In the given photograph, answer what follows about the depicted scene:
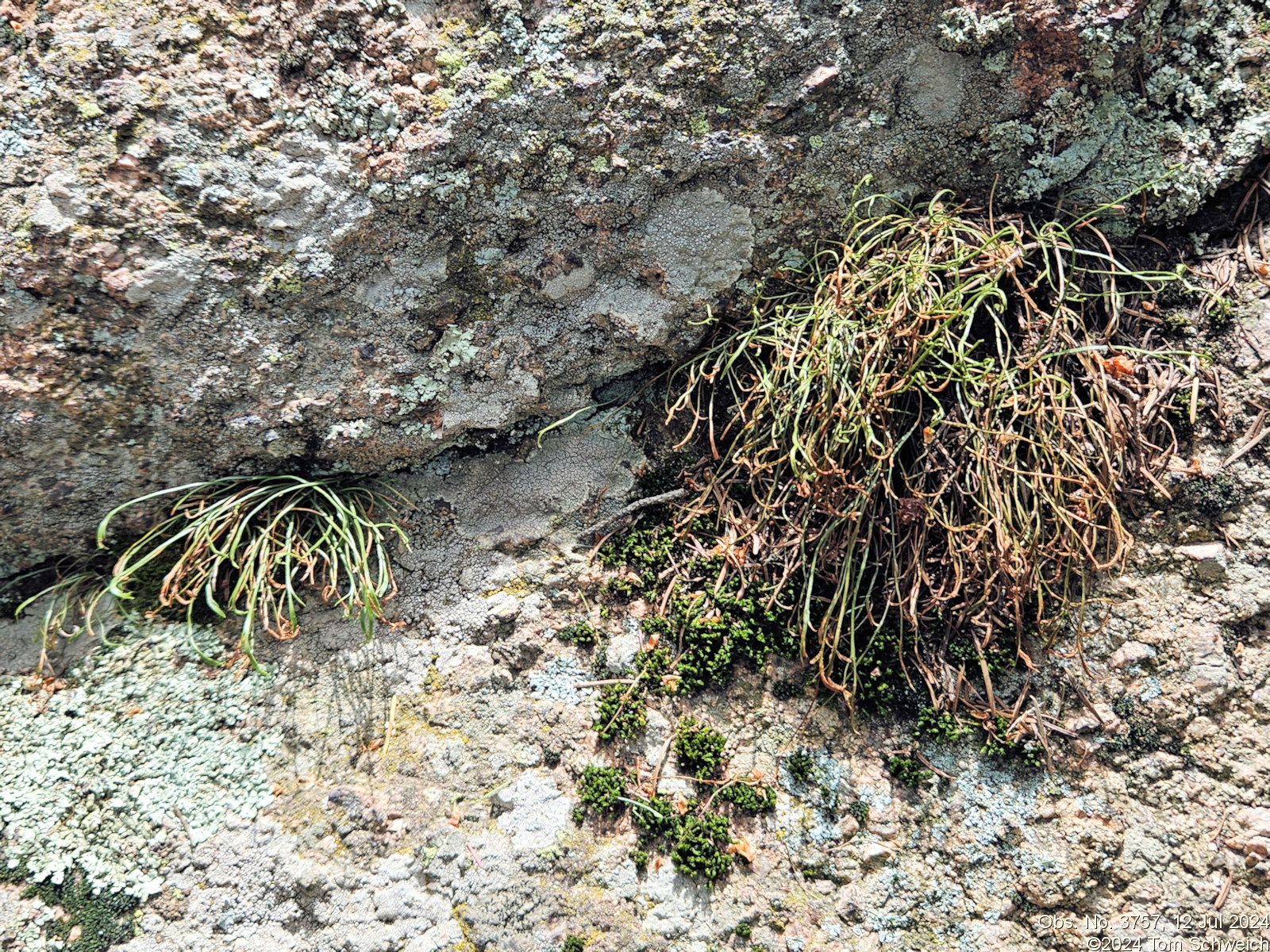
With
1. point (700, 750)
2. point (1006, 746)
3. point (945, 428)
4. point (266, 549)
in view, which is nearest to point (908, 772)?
point (1006, 746)

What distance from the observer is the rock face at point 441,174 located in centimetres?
263

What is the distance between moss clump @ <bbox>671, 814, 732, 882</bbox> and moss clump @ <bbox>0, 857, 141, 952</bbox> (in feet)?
6.21

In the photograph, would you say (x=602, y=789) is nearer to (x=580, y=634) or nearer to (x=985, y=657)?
(x=580, y=634)

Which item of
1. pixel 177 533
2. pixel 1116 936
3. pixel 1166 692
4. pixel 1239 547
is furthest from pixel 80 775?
pixel 1239 547

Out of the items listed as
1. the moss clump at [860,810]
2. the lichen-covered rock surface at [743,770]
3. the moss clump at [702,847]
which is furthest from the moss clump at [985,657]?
the moss clump at [702,847]

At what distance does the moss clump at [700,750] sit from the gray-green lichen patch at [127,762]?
153 cm

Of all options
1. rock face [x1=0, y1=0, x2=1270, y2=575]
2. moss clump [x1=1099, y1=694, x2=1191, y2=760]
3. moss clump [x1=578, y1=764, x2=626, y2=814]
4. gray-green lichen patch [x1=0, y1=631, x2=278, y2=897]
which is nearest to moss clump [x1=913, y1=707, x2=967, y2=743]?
moss clump [x1=1099, y1=694, x2=1191, y2=760]

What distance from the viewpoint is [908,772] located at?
2857 mm

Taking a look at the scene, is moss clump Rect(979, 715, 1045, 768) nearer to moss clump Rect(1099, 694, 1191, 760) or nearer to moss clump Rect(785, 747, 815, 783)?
moss clump Rect(1099, 694, 1191, 760)

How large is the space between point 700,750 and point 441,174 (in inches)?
91.0

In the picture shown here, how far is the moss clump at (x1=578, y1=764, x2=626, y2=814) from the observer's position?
2.82 meters

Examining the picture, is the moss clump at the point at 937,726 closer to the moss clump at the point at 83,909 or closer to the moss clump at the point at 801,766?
the moss clump at the point at 801,766

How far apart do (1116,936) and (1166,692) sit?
85 cm

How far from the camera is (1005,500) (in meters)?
2.81
